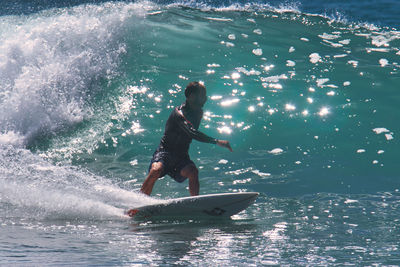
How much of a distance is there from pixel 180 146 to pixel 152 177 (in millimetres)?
523

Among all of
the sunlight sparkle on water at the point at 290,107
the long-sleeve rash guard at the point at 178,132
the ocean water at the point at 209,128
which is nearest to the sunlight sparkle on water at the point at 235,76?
the ocean water at the point at 209,128

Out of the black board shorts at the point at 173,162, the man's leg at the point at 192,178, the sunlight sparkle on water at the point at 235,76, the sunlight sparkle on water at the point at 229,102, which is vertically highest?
the sunlight sparkle on water at the point at 235,76

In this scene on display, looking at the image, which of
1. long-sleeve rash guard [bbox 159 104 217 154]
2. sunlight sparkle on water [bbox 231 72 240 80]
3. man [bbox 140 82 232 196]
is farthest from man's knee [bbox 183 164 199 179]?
sunlight sparkle on water [bbox 231 72 240 80]

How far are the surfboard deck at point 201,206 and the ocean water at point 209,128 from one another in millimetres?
116

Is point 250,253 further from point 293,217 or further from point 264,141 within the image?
point 264,141

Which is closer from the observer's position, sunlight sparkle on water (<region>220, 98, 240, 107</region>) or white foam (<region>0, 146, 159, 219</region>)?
white foam (<region>0, 146, 159, 219</region>)

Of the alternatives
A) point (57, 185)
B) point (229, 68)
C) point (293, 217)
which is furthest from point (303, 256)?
point (229, 68)

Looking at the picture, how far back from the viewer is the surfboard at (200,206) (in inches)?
212

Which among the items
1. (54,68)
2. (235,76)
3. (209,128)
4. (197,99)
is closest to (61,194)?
(197,99)

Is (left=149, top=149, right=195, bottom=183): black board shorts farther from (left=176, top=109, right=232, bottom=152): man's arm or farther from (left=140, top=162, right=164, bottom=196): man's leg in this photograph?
(left=176, top=109, right=232, bottom=152): man's arm

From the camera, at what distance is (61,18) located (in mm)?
13641

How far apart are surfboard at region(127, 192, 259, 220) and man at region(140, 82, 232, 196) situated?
462 millimetres

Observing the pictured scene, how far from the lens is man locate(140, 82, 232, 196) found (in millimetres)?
5941

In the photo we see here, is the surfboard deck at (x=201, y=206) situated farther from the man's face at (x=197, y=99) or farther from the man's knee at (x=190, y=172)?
the man's face at (x=197, y=99)
